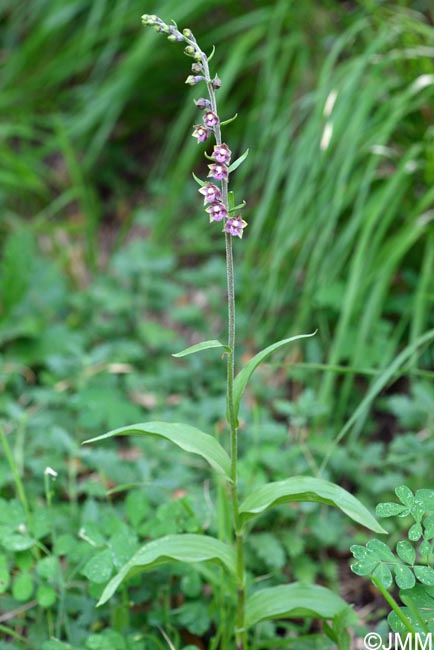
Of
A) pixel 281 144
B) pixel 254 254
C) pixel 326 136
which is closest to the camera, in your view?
pixel 326 136

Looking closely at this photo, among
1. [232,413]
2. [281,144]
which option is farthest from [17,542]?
[281,144]

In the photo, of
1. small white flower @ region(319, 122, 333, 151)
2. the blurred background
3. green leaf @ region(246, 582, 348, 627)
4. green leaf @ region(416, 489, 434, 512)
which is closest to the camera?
green leaf @ region(416, 489, 434, 512)

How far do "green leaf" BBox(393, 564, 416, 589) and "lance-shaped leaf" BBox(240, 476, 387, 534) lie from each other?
3.2 inches

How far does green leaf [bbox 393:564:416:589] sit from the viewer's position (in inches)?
43.2

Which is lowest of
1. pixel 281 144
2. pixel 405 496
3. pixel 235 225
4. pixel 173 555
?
pixel 173 555

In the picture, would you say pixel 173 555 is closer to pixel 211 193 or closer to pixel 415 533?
pixel 415 533

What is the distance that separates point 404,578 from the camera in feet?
3.63

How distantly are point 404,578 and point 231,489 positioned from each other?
0.31 meters

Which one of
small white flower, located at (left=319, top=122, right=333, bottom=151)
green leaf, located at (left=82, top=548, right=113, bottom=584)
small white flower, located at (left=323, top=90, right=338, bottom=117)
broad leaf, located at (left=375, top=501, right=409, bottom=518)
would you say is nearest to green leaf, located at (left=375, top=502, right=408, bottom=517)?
broad leaf, located at (left=375, top=501, right=409, bottom=518)

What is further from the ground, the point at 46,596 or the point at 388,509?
the point at 388,509

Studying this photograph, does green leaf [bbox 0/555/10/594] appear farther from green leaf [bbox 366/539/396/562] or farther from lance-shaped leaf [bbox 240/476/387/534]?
green leaf [bbox 366/539/396/562]

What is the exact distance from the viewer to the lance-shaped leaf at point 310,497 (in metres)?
1.11

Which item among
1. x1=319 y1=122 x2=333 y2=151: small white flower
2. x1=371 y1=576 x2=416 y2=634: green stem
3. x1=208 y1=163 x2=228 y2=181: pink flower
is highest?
x1=208 y1=163 x2=228 y2=181: pink flower

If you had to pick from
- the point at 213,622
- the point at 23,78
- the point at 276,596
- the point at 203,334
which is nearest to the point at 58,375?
the point at 203,334
